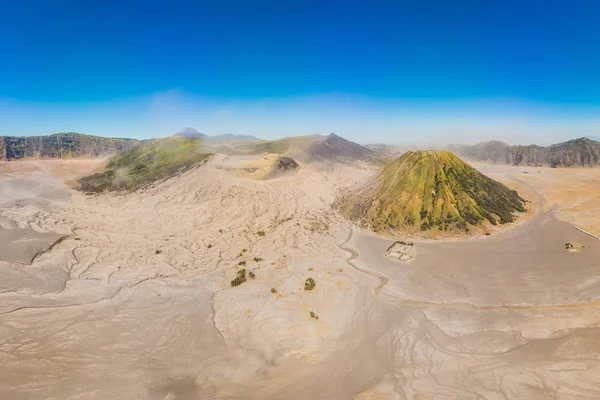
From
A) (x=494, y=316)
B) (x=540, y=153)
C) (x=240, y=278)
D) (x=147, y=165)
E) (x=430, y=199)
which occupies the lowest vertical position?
(x=494, y=316)

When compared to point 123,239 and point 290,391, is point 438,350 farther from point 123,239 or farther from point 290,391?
point 123,239

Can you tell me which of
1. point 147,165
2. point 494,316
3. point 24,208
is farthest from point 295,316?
point 147,165

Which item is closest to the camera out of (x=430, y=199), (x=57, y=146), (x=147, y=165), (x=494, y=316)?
(x=494, y=316)

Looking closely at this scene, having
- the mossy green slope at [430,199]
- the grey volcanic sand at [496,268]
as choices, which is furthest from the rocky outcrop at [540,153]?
the grey volcanic sand at [496,268]

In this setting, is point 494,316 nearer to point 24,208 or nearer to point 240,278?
point 240,278

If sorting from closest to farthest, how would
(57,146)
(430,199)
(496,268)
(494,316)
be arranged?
(494,316), (496,268), (430,199), (57,146)

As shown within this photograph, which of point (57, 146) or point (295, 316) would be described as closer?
point (295, 316)
